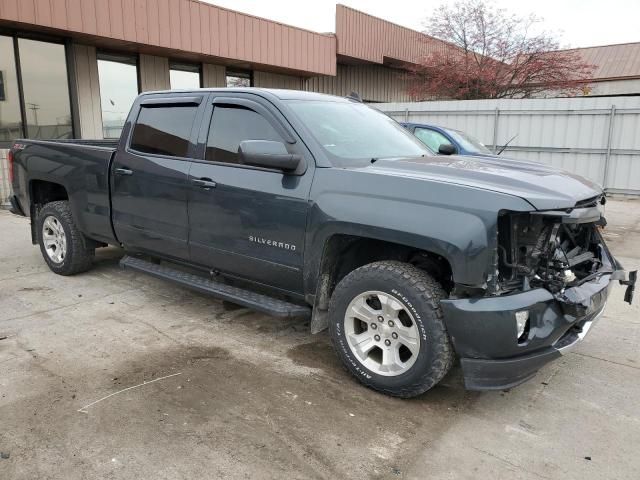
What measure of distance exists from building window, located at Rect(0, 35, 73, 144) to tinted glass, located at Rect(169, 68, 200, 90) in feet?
9.93

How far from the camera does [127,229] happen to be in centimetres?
482

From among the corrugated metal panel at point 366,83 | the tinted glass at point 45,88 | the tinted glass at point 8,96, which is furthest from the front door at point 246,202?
the corrugated metal panel at point 366,83

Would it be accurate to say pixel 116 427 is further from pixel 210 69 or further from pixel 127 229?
pixel 210 69

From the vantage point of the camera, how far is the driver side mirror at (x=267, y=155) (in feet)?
11.2

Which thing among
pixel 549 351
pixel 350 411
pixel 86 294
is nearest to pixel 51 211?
pixel 86 294

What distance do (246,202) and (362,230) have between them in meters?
0.98

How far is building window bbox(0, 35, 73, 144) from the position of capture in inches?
415

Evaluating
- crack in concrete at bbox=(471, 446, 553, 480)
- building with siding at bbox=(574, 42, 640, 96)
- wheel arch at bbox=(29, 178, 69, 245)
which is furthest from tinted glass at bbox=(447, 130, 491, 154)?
building with siding at bbox=(574, 42, 640, 96)

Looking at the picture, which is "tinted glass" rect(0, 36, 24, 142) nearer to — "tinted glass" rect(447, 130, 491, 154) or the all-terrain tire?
the all-terrain tire

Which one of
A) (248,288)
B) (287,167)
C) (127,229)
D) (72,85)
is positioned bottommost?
(248,288)

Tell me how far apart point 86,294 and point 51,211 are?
3.57 feet

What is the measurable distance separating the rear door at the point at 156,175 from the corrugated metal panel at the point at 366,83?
45.0 feet

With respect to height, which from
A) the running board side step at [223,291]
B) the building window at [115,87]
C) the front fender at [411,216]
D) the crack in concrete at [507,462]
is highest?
the building window at [115,87]

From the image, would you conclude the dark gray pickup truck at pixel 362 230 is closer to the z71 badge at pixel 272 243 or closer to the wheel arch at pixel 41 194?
the z71 badge at pixel 272 243
